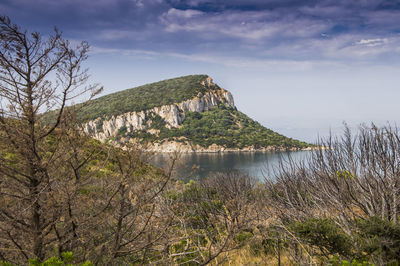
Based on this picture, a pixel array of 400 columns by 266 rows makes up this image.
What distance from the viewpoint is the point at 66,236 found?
133 inches

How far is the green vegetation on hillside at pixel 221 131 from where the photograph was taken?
4872 inches

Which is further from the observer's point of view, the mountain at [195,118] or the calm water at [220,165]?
the mountain at [195,118]

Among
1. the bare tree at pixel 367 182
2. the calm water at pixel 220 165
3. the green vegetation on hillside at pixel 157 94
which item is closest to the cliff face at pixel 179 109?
the green vegetation on hillside at pixel 157 94

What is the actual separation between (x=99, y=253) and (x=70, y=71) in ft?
8.12

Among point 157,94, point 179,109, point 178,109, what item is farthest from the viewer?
point 157,94

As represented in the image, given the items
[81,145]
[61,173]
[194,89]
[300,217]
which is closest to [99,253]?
[61,173]

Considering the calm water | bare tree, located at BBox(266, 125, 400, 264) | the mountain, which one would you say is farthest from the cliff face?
bare tree, located at BBox(266, 125, 400, 264)

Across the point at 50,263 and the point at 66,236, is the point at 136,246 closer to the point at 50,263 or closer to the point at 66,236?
the point at 66,236

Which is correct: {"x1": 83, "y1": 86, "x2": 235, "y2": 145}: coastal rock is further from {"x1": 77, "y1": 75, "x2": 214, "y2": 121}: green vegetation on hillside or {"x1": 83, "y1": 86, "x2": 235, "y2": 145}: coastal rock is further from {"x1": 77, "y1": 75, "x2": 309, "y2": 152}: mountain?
{"x1": 77, "y1": 75, "x2": 214, "y2": 121}: green vegetation on hillside

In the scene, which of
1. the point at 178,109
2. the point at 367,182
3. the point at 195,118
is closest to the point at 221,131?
the point at 195,118

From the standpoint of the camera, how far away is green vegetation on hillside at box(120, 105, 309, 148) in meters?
124

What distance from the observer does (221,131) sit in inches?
5374

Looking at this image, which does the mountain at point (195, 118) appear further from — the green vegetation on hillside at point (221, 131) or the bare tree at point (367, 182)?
the bare tree at point (367, 182)

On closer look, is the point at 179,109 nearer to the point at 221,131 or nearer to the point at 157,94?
the point at 157,94
